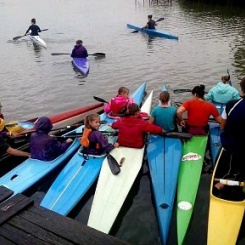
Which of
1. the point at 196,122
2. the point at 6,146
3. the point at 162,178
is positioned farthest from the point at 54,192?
the point at 196,122

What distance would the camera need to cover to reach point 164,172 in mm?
6426

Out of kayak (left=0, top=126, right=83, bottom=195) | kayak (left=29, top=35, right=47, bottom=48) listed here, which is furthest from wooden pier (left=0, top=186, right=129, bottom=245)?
kayak (left=29, top=35, right=47, bottom=48)

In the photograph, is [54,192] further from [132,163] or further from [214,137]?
[214,137]

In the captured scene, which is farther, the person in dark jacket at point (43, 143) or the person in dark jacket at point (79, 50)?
the person in dark jacket at point (79, 50)

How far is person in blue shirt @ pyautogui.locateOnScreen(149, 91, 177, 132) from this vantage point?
7480 millimetres

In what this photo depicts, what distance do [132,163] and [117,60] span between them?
38.5ft

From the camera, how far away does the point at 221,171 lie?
19.8 ft

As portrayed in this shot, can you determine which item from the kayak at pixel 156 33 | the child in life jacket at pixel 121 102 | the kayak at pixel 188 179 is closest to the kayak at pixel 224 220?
the kayak at pixel 188 179

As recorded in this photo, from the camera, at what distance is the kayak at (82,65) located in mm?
15402

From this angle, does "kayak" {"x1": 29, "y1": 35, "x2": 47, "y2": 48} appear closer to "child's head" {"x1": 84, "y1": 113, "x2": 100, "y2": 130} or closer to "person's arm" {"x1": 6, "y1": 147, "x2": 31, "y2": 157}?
"person's arm" {"x1": 6, "y1": 147, "x2": 31, "y2": 157}

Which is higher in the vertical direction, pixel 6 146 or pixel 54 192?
pixel 6 146

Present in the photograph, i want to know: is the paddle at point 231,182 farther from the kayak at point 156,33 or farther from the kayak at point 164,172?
the kayak at point 156,33

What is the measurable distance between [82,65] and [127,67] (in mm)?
2299

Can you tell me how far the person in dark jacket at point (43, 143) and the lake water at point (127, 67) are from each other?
1515 mm
